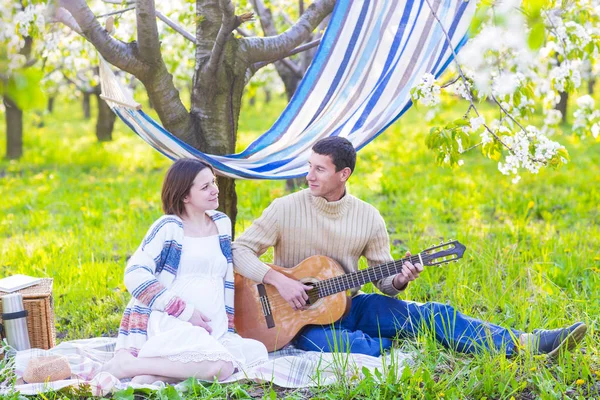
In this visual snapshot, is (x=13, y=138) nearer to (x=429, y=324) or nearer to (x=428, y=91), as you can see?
(x=428, y=91)

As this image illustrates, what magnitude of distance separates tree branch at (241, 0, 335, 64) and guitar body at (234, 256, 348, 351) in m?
1.24

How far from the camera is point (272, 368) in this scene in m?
2.81

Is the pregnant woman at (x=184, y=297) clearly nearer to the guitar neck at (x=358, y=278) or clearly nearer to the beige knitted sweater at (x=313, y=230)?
the beige knitted sweater at (x=313, y=230)

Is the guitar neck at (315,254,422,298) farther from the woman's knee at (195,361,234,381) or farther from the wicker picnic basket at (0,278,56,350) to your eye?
the wicker picnic basket at (0,278,56,350)

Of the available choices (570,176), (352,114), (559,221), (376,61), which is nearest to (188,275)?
(352,114)

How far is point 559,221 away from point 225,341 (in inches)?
127

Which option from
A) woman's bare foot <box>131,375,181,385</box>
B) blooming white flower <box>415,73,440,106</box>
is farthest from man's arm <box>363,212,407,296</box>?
woman's bare foot <box>131,375,181,385</box>

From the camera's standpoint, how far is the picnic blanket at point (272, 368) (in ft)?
8.59

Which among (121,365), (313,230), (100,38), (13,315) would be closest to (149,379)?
(121,365)

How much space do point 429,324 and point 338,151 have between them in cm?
82

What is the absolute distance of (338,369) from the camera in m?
2.66

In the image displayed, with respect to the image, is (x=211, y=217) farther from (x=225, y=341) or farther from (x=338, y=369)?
(x=338, y=369)

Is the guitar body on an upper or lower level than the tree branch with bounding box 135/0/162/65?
lower

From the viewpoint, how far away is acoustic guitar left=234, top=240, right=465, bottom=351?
297 cm
